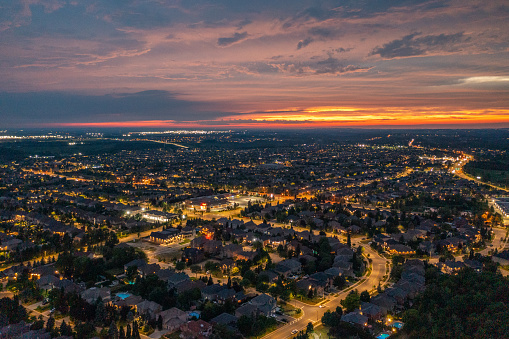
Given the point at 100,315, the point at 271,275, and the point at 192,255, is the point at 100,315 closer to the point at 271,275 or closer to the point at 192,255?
the point at 192,255

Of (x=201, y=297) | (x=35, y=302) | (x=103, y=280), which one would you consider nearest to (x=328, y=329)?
(x=201, y=297)

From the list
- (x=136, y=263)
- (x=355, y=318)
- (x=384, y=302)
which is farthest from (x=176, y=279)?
(x=384, y=302)

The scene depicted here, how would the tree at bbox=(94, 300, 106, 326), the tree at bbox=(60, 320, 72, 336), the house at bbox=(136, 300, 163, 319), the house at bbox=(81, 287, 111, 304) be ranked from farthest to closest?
the house at bbox=(81, 287, 111, 304)
the house at bbox=(136, 300, 163, 319)
the tree at bbox=(94, 300, 106, 326)
the tree at bbox=(60, 320, 72, 336)

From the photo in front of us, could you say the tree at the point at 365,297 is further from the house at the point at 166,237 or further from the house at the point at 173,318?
the house at the point at 166,237

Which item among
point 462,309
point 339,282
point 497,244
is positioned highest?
point 462,309

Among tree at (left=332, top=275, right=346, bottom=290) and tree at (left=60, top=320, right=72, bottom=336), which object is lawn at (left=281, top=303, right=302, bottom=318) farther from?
tree at (left=60, top=320, right=72, bottom=336)

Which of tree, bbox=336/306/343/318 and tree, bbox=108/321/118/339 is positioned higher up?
tree, bbox=336/306/343/318

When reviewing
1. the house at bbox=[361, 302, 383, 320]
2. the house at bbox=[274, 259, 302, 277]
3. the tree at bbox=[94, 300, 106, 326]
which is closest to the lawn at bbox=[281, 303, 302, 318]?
the house at bbox=[361, 302, 383, 320]

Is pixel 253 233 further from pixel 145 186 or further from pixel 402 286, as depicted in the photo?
pixel 145 186
